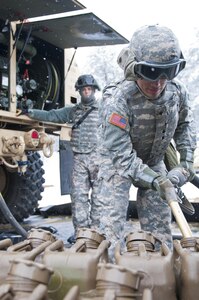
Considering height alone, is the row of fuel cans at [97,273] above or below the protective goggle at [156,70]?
below

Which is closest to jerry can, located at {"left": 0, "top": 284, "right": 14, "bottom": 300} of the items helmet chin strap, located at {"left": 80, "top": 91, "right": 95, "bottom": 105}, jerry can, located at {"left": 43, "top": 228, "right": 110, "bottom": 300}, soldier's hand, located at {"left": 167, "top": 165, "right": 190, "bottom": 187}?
jerry can, located at {"left": 43, "top": 228, "right": 110, "bottom": 300}

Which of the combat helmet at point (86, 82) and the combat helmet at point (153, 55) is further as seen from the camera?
the combat helmet at point (86, 82)

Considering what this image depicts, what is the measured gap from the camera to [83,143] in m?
5.34

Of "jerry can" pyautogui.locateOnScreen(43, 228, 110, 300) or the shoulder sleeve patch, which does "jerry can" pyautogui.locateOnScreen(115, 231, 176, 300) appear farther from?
the shoulder sleeve patch

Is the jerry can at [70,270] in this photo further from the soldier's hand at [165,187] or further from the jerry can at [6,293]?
the soldier's hand at [165,187]

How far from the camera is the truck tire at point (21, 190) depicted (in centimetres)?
576

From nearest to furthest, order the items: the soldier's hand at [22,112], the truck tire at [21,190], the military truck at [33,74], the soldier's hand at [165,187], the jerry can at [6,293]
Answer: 1. the jerry can at [6,293]
2. the soldier's hand at [165,187]
3. the military truck at [33,74]
4. the soldier's hand at [22,112]
5. the truck tire at [21,190]

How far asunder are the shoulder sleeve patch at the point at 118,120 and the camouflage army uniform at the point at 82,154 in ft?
7.25

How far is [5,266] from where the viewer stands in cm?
145

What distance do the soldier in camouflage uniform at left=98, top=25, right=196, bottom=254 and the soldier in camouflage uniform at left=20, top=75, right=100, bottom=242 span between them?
1.78 m

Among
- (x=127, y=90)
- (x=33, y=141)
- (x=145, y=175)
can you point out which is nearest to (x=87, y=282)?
(x=145, y=175)

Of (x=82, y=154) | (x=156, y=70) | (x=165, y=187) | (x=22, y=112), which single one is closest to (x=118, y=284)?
(x=165, y=187)

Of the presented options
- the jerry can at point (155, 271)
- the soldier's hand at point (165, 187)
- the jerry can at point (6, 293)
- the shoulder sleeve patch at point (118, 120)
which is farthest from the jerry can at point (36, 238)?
the shoulder sleeve patch at point (118, 120)

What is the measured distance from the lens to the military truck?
4.78 m
